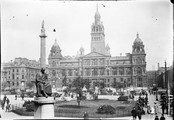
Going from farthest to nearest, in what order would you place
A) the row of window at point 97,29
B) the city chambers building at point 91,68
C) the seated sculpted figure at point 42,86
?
the row of window at point 97,29, the city chambers building at point 91,68, the seated sculpted figure at point 42,86

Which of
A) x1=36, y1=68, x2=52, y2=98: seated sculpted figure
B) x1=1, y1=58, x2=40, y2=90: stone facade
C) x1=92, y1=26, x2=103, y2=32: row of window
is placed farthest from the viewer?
x1=92, y1=26, x2=103, y2=32: row of window

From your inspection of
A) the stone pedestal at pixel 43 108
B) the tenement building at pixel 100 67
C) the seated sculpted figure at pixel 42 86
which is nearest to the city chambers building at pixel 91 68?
the tenement building at pixel 100 67

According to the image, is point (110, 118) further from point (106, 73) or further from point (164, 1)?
point (106, 73)

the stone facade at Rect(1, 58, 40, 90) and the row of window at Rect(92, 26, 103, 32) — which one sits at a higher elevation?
the row of window at Rect(92, 26, 103, 32)

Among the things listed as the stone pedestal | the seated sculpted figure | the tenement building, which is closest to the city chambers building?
the tenement building

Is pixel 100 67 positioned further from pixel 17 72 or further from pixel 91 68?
pixel 17 72

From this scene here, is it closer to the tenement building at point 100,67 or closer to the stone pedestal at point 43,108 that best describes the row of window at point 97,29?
the tenement building at point 100,67

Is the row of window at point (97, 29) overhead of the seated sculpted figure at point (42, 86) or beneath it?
overhead

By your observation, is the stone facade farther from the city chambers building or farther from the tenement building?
the tenement building

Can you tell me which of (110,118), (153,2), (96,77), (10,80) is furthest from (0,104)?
(96,77)
